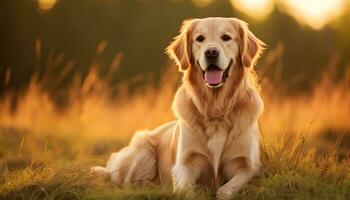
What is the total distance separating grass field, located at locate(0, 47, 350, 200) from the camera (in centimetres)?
443

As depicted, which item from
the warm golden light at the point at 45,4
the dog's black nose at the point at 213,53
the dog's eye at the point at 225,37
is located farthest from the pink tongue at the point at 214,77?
the warm golden light at the point at 45,4

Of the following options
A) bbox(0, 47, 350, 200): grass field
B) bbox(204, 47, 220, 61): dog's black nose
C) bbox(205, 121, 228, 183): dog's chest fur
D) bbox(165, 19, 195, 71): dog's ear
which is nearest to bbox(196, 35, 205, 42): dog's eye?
bbox(165, 19, 195, 71): dog's ear

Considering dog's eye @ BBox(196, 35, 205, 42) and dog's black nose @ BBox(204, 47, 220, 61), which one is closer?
dog's black nose @ BBox(204, 47, 220, 61)

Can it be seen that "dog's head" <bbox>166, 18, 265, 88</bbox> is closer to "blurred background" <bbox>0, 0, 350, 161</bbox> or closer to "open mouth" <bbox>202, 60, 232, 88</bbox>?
"open mouth" <bbox>202, 60, 232, 88</bbox>

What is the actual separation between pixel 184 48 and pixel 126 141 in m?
3.43

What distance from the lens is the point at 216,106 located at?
197 inches

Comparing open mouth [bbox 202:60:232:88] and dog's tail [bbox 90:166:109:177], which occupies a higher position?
open mouth [bbox 202:60:232:88]

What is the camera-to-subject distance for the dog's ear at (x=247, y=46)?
499cm

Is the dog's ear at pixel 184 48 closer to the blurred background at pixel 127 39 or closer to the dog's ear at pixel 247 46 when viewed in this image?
the dog's ear at pixel 247 46

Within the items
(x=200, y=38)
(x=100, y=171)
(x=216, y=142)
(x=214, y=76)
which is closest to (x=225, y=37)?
(x=200, y=38)

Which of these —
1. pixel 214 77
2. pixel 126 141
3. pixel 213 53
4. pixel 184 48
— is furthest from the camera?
pixel 126 141

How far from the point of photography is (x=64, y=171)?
4.64 m

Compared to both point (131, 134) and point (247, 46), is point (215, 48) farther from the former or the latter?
point (131, 134)

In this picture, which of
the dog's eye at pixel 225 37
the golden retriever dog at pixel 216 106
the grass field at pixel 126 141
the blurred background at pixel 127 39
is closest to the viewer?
the grass field at pixel 126 141
